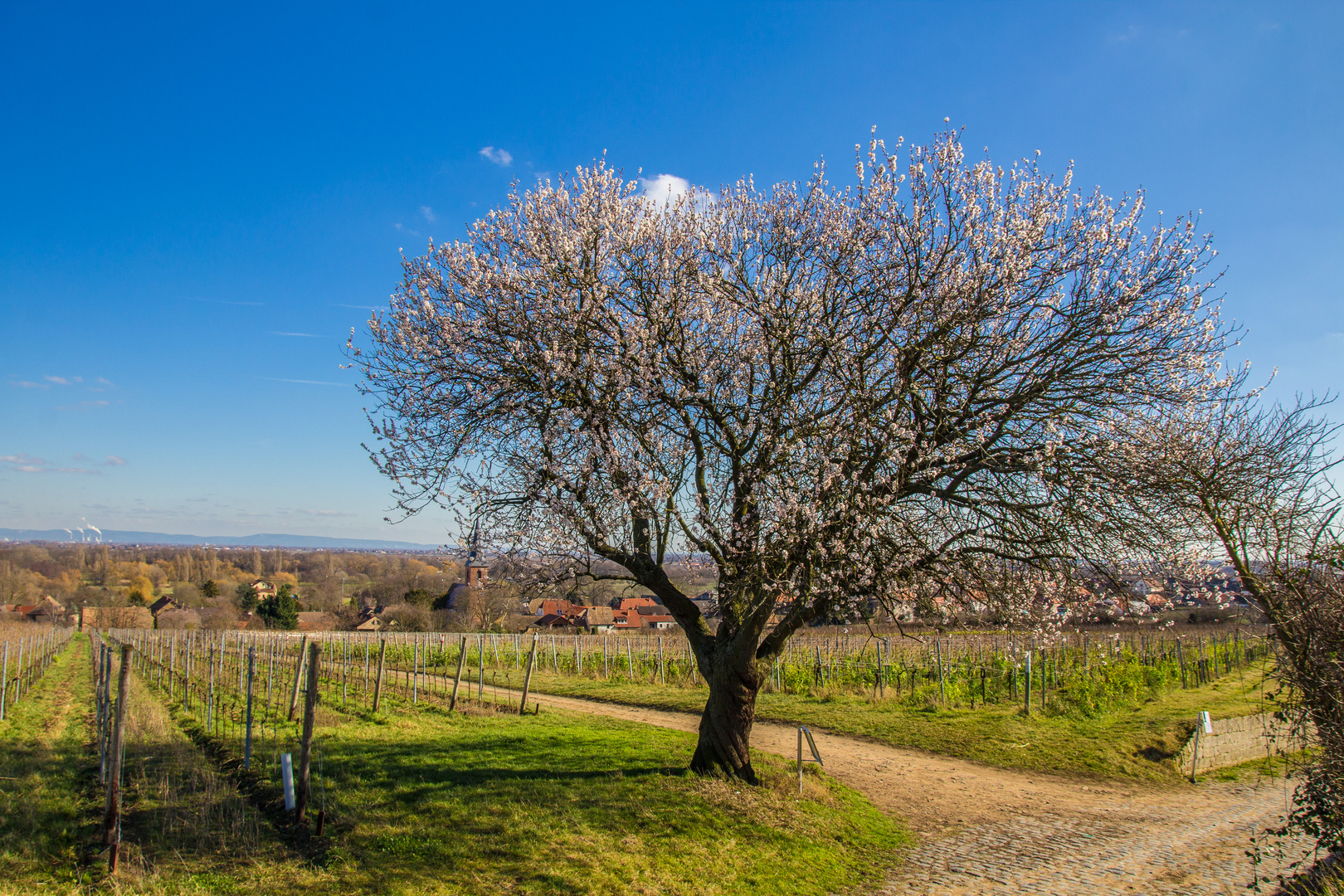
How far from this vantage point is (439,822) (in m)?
7.93

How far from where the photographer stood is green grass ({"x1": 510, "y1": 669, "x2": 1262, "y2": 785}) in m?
13.4

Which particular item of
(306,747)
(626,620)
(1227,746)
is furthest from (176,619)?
(1227,746)

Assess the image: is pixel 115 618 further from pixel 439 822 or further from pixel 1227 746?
pixel 1227 746

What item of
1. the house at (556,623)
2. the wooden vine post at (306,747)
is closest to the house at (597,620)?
the house at (556,623)

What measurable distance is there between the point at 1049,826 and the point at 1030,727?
6139 mm

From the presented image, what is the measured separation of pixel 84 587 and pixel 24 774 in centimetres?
11564

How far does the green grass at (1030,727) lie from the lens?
13391 millimetres

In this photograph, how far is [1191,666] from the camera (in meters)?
23.8

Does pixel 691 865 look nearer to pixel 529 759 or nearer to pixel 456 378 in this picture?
pixel 529 759

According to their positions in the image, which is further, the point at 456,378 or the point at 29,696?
the point at 29,696

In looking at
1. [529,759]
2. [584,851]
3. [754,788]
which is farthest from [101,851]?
[754,788]

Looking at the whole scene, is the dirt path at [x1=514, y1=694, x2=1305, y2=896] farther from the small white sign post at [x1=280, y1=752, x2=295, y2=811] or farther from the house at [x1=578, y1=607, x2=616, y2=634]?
the house at [x1=578, y1=607, x2=616, y2=634]

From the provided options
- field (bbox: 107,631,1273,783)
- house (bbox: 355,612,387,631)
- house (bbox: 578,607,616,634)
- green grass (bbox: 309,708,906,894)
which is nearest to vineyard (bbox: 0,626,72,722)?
field (bbox: 107,631,1273,783)

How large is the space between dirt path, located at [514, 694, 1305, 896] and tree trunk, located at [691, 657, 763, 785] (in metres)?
2.32
